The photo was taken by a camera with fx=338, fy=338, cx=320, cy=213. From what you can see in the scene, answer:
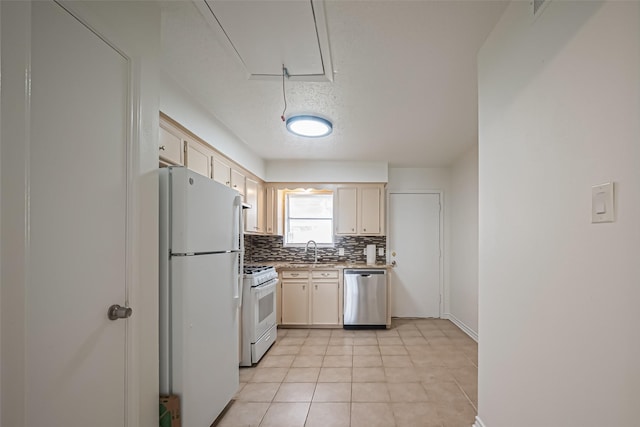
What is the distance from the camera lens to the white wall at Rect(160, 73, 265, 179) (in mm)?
2473

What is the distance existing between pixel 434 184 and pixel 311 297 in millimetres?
2689

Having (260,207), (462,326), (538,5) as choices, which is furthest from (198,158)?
(462,326)

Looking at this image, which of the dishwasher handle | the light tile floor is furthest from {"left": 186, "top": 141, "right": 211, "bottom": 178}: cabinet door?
the dishwasher handle

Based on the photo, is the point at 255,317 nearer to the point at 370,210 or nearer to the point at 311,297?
Answer: the point at 311,297

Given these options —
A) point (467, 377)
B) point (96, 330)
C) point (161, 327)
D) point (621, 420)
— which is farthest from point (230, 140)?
point (621, 420)

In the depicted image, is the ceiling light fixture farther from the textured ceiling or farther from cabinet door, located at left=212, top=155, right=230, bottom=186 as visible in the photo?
cabinet door, located at left=212, top=155, right=230, bottom=186

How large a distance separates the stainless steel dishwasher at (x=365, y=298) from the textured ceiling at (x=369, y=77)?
1841mm

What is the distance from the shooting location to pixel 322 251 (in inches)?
216

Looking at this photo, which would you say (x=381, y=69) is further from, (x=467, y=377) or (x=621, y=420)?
(x=467, y=377)

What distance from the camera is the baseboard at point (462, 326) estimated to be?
4273 mm

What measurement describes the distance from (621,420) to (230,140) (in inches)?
142

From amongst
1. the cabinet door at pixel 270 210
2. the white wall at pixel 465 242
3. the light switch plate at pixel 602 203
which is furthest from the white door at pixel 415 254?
the light switch plate at pixel 602 203

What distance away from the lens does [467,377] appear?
3.11 m

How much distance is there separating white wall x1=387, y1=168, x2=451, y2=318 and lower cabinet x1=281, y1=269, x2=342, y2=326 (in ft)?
5.54
